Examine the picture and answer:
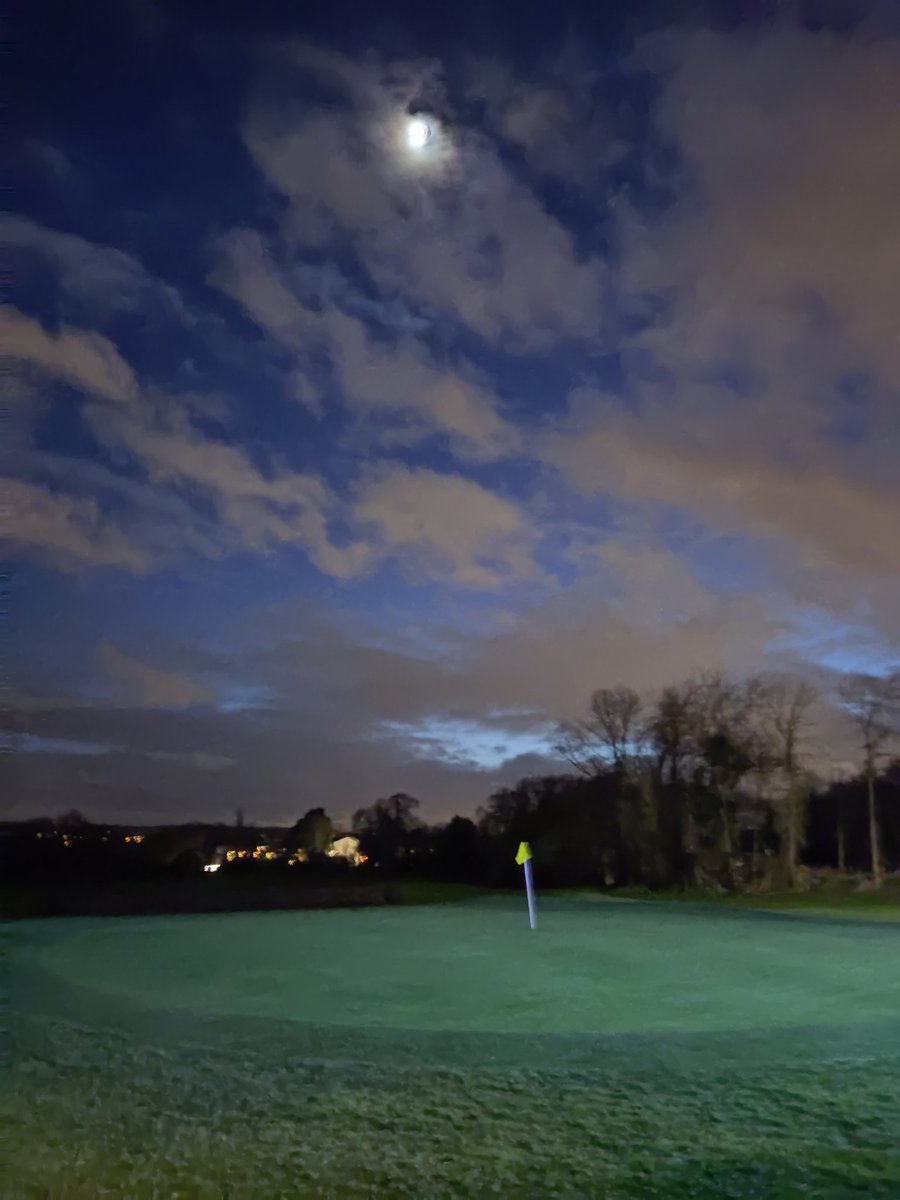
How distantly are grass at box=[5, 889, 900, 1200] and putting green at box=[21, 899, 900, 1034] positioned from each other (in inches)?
2.9

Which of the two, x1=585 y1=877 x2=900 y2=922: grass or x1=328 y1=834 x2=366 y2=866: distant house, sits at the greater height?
x1=328 y1=834 x2=366 y2=866: distant house

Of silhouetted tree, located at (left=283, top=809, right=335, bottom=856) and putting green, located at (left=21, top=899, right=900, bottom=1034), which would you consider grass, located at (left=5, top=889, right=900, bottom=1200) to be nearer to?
A: putting green, located at (left=21, top=899, right=900, bottom=1034)

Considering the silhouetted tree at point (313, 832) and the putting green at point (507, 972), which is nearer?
the putting green at point (507, 972)

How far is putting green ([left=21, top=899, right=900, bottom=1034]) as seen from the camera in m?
10.3

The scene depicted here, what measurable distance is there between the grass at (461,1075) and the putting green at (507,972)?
0.07m

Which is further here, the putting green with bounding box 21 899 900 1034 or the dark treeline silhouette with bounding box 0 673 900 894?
the dark treeline silhouette with bounding box 0 673 900 894

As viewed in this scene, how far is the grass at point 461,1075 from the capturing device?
5.23 m

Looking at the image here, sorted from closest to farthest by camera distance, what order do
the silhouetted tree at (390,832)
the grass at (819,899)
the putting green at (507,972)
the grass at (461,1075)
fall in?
1. the grass at (461,1075)
2. the putting green at (507,972)
3. the grass at (819,899)
4. the silhouetted tree at (390,832)

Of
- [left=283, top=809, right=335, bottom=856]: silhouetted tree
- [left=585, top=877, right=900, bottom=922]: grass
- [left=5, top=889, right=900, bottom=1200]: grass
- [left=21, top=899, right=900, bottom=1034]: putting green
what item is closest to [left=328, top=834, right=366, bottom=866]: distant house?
[left=283, top=809, right=335, bottom=856]: silhouetted tree

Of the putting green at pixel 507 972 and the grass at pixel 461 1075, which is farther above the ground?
the grass at pixel 461 1075

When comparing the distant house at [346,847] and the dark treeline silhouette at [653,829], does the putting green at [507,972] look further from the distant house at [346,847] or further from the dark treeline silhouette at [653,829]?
the distant house at [346,847]

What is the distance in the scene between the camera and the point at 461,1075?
24.7 ft

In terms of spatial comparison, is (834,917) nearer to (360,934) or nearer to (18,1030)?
(360,934)

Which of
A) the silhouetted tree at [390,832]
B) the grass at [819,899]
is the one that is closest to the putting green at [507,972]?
the grass at [819,899]
